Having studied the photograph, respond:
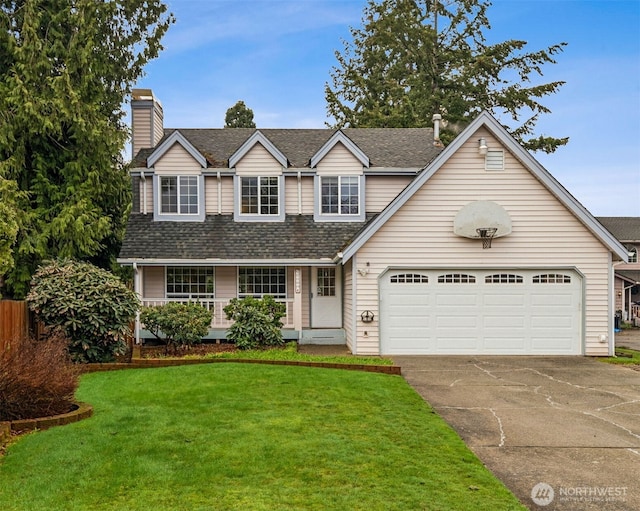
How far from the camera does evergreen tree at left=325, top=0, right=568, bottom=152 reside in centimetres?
3647

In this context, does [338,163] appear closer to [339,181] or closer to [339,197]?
[339,181]

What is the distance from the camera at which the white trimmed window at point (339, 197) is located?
795 inches

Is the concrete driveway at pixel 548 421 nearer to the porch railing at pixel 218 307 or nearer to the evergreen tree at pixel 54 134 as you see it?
the porch railing at pixel 218 307

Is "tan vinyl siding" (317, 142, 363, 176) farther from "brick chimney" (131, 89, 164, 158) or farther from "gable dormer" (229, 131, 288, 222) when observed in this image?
"brick chimney" (131, 89, 164, 158)

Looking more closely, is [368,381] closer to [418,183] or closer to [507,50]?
[418,183]

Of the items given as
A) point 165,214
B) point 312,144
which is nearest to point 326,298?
point 165,214

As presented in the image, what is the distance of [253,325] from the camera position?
637 inches

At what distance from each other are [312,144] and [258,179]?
3275 millimetres

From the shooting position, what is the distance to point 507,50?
36906 mm

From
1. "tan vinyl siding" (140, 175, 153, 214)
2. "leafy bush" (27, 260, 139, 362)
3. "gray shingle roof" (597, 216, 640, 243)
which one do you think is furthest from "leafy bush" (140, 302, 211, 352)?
"gray shingle roof" (597, 216, 640, 243)

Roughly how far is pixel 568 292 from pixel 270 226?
9.39 metres

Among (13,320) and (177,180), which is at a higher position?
(177,180)

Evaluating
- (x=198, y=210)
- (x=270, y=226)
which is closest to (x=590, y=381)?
(x=270, y=226)

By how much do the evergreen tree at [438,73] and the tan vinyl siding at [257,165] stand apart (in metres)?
16.6
